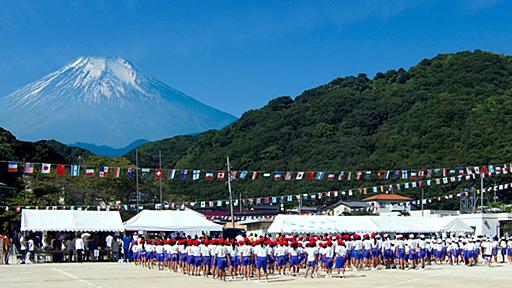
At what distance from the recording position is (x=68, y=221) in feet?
113

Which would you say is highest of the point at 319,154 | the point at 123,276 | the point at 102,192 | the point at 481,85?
the point at 481,85

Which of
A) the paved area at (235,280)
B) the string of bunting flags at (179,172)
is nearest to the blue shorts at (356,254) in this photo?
the paved area at (235,280)

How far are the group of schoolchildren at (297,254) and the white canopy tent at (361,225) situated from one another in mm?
6702

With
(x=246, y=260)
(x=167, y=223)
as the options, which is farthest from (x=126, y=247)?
(x=246, y=260)

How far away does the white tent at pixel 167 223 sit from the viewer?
3594cm

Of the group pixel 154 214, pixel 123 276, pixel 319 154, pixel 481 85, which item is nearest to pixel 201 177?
pixel 319 154

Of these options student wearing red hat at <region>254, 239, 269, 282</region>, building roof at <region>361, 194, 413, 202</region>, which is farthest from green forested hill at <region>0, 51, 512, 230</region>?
student wearing red hat at <region>254, 239, 269, 282</region>

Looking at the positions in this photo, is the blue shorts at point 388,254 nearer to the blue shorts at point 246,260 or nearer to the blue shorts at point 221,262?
the blue shorts at point 246,260

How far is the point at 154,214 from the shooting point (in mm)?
36719

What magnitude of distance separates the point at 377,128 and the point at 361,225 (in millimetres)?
48263

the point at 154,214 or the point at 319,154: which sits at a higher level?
the point at 319,154

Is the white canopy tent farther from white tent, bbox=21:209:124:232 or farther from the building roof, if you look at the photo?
the building roof

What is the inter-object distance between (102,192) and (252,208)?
3810cm

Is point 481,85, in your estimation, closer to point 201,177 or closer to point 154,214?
point 201,177
